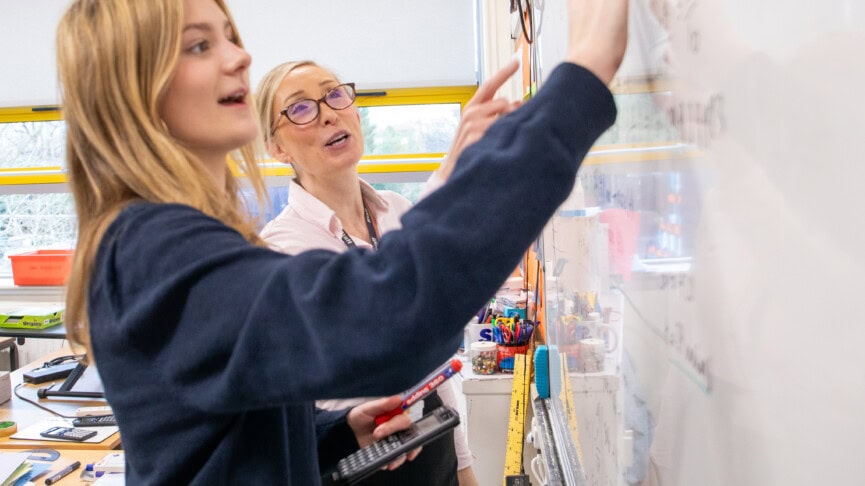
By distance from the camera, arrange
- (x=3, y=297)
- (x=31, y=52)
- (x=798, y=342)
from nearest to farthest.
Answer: (x=798, y=342) → (x=31, y=52) → (x=3, y=297)

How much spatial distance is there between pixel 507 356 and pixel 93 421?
1172 mm

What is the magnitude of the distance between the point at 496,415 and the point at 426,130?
163 centimetres

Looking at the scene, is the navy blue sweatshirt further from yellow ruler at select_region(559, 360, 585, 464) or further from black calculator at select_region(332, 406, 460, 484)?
yellow ruler at select_region(559, 360, 585, 464)

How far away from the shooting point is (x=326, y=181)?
4.57ft

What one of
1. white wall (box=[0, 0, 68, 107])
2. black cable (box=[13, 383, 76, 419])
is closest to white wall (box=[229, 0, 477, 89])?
white wall (box=[0, 0, 68, 107])

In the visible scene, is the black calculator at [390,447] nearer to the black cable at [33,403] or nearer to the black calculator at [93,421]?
the black calculator at [93,421]

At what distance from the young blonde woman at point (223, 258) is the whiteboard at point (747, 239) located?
0.08 metres

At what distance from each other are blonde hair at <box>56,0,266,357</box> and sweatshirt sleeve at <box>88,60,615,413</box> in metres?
0.11

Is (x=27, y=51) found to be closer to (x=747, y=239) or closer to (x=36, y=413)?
(x=36, y=413)

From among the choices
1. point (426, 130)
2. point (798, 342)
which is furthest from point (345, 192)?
point (426, 130)

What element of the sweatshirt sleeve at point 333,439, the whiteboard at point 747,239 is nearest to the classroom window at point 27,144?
the sweatshirt sleeve at point 333,439

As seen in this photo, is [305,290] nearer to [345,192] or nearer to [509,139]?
[509,139]

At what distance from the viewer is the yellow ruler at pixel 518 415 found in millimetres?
1582

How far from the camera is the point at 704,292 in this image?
18.6 inches
